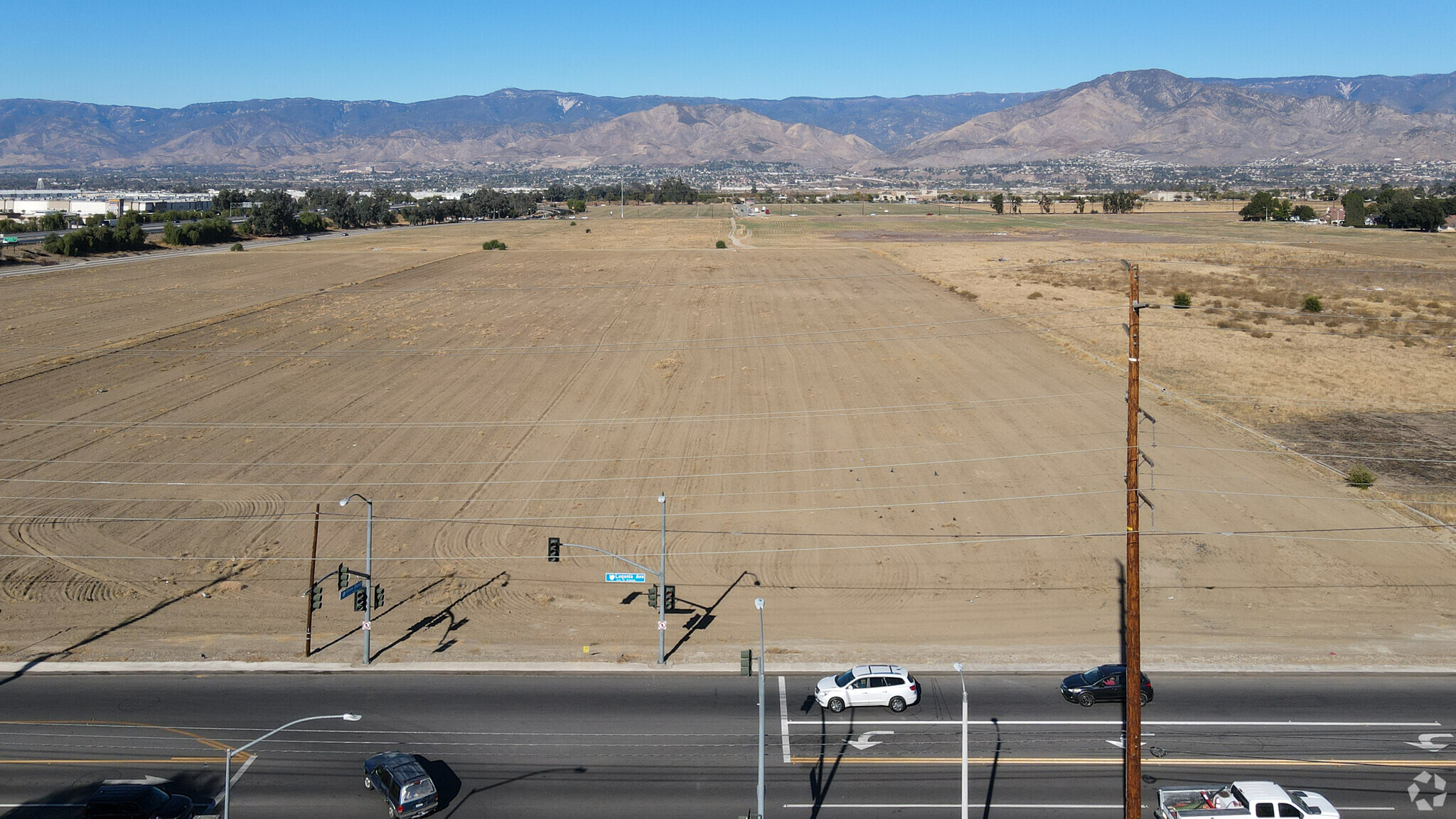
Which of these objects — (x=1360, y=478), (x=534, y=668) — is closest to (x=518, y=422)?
(x=534, y=668)

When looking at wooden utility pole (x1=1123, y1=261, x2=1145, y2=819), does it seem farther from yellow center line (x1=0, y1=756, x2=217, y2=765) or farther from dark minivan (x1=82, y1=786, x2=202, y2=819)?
yellow center line (x1=0, y1=756, x2=217, y2=765)

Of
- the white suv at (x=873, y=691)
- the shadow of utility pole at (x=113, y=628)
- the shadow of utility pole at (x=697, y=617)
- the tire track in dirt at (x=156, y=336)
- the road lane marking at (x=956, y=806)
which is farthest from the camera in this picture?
the tire track in dirt at (x=156, y=336)

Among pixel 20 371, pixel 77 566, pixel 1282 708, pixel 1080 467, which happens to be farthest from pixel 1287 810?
pixel 20 371

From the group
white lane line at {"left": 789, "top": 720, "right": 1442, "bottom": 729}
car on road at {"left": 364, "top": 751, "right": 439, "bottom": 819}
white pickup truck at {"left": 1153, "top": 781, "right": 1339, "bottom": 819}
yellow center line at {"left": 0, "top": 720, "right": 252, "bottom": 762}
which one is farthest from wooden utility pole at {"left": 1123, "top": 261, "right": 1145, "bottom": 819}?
yellow center line at {"left": 0, "top": 720, "right": 252, "bottom": 762}

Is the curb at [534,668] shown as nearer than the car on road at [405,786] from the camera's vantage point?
No

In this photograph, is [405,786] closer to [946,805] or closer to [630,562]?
[630,562]

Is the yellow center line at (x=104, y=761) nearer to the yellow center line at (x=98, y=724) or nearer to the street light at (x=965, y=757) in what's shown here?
the yellow center line at (x=98, y=724)

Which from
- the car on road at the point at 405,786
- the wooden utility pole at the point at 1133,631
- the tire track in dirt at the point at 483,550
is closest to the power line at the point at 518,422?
the tire track in dirt at the point at 483,550

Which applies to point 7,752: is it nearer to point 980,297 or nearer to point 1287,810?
point 1287,810
